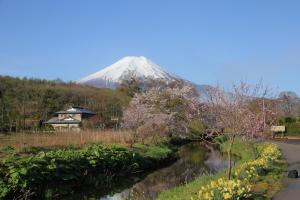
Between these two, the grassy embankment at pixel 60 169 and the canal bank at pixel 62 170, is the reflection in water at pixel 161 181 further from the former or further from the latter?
the grassy embankment at pixel 60 169

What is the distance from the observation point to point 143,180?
22.0 metres

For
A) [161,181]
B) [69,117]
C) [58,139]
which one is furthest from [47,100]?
[161,181]

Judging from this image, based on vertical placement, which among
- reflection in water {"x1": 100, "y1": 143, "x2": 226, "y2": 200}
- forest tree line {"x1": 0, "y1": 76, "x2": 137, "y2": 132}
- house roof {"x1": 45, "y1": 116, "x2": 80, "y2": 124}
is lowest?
reflection in water {"x1": 100, "y1": 143, "x2": 226, "y2": 200}

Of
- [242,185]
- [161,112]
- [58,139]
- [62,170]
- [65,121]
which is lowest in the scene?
[62,170]

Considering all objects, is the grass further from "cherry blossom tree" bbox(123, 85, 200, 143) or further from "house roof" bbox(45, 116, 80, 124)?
"house roof" bbox(45, 116, 80, 124)

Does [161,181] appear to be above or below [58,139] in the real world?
below

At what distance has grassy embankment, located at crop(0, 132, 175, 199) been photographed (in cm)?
1427

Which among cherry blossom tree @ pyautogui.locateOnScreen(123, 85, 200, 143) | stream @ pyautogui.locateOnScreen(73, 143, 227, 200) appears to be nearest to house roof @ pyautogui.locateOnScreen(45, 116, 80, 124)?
cherry blossom tree @ pyautogui.locateOnScreen(123, 85, 200, 143)

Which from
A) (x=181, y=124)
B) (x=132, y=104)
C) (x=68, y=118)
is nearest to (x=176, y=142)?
(x=181, y=124)

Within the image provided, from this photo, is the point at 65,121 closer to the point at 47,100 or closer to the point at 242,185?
the point at 47,100

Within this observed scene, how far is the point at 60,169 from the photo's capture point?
17.3m

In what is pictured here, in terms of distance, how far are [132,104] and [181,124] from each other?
5.94m

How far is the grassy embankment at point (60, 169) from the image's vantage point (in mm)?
14266

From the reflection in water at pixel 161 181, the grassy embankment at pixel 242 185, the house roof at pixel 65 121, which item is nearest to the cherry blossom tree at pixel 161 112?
the reflection in water at pixel 161 181
